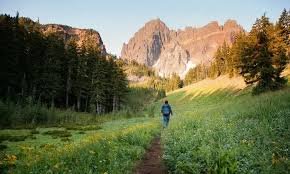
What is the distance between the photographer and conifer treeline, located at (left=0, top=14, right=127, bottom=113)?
48.8 metres

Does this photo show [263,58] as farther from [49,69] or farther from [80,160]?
[49,69]

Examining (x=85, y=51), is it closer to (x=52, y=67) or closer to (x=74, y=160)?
(x=52, y=67)

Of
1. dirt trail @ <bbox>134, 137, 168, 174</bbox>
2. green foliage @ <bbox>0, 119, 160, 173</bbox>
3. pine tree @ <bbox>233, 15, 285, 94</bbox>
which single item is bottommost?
dirt trail @ <bbox>134, 137, 168, 174</bbox>

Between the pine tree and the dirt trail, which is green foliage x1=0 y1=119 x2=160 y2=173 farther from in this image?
the pine tree

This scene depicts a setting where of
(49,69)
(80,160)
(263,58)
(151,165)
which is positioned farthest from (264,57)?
(49,69)

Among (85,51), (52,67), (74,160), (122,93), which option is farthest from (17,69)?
(74,160)

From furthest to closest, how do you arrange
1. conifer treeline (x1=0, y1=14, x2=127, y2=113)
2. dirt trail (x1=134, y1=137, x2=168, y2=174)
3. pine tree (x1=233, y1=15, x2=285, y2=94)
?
conifer treeline (x1=0, y1=14, x2=127, y2=113)
pine tree (x1=233, y1=15, x2=285, y2=94)
dirt trail (x1=134, y1=137, x2=168, y2=174)

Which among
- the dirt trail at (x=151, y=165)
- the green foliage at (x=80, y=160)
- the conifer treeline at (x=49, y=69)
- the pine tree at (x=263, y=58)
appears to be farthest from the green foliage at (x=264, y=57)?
the green foliage at (x=80, y=160)

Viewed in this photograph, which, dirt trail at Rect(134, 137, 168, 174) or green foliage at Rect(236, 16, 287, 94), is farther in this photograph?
green foliage at Rect(236, 16, 287, 94)

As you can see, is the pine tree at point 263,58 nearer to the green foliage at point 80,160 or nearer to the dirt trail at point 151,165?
the dirt trail at point 151,165

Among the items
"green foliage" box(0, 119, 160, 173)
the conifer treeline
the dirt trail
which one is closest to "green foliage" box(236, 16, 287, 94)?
the conifer treeline

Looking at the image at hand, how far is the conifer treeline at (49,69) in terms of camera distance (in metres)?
48.8

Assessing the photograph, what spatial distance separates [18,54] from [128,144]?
43.3 meters

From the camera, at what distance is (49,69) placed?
56.8 metres
